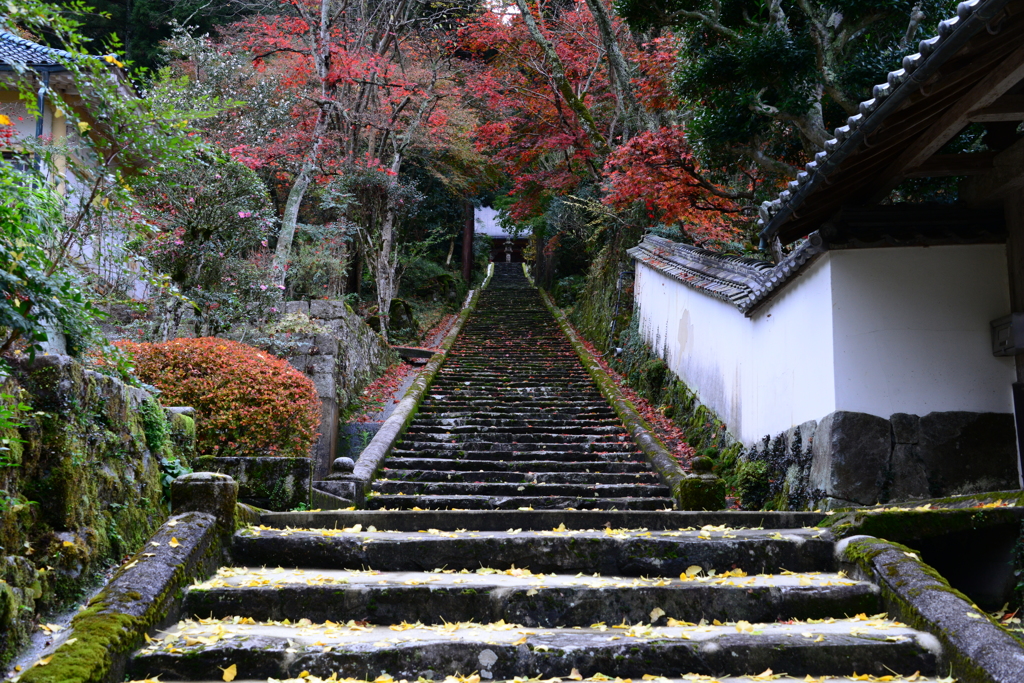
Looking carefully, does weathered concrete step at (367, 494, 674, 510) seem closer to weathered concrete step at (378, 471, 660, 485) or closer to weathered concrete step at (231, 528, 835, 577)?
weathered concrete step at (378, 471, 660, 485)

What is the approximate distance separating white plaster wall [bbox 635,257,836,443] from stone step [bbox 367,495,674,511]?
4.72ft

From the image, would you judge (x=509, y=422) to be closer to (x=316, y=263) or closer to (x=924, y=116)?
(x=316, y=263)

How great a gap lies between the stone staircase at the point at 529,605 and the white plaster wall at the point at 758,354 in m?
1.85

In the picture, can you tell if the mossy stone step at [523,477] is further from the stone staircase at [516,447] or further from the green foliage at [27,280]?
the green foliage at [27,280]

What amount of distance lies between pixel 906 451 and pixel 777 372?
161 centimetres

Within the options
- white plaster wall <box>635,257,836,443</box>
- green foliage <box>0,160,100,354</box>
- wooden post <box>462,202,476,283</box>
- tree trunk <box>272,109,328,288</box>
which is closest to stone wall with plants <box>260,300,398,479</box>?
tree trunk <box>272,109,328,288</box>

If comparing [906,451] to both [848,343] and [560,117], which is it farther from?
[560,117]

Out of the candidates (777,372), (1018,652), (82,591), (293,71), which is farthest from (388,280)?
(1018,652)

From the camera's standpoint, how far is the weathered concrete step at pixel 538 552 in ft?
12.8

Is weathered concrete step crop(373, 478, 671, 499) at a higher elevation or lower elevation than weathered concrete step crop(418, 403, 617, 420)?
lower

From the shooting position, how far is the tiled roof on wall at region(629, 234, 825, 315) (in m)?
6.34

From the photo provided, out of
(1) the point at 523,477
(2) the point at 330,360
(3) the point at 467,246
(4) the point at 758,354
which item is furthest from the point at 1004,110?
(3) the point at 467,246

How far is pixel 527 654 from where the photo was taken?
2.89m

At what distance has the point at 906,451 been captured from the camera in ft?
18.2
